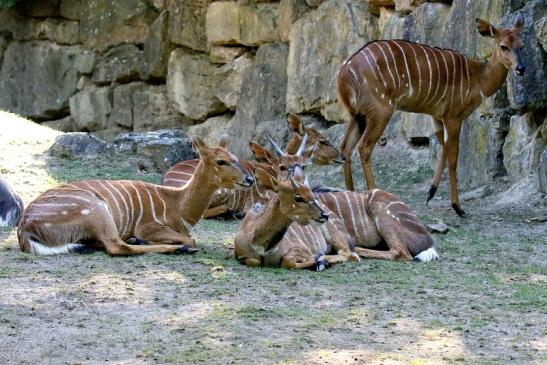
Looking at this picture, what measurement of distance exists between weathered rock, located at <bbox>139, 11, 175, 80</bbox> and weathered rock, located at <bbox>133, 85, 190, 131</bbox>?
0.71 ft

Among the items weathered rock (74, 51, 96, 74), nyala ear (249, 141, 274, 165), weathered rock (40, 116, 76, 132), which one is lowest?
weathered rock (40, 116, 76, 132)

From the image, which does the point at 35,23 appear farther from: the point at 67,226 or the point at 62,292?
the point at 62,292

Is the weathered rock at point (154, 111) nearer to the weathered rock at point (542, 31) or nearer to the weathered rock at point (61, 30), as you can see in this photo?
the weathered rock at point (61, 30)

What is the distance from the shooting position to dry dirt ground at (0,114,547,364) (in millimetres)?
4055

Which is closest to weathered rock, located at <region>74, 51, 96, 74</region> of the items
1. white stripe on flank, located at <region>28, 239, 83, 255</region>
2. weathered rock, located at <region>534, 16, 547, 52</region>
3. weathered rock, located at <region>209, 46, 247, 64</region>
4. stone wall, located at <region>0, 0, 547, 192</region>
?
stone wall, located at <region>0, 0, 547, 192</region>

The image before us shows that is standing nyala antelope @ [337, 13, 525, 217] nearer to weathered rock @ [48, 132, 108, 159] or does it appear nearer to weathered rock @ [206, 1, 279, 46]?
weathered rock @ [48, 132, 108, 159]

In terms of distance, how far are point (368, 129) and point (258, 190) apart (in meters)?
1.01

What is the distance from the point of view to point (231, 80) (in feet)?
43.1

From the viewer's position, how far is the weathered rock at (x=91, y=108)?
14.6m

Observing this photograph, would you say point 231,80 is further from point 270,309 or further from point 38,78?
point 270,309

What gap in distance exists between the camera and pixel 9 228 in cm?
679

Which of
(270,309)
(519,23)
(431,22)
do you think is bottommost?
(270,309)

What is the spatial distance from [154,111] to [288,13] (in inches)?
109

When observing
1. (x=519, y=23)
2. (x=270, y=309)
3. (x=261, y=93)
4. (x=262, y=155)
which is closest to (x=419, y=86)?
(x=519, y=23)
